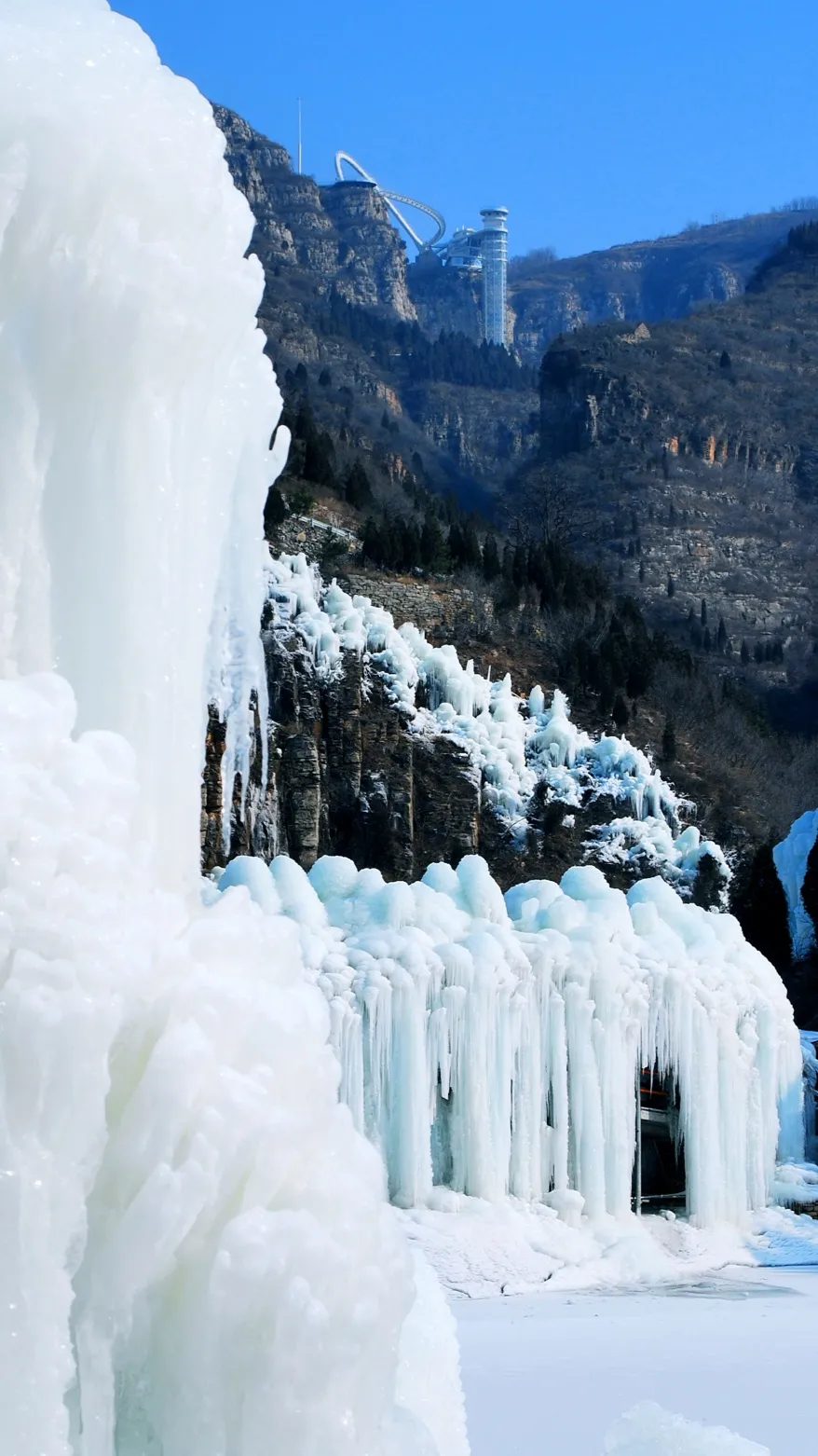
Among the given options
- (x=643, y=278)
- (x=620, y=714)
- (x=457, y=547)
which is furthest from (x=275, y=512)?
(x=643, y=278)

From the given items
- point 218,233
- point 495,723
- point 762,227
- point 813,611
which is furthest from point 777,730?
point 762,227

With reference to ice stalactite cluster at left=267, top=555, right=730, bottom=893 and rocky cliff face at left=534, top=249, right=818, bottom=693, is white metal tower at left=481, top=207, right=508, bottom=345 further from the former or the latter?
ice stalactite cluster at left=267, top=555, right=730, bottom=893

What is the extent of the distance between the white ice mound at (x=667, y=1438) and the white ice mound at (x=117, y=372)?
2566mm

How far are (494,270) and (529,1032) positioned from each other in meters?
126

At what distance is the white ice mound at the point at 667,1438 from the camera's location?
535cm

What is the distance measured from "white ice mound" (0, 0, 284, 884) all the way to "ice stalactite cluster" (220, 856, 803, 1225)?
10945 millimetres

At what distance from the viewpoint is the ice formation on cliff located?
3.59 metres

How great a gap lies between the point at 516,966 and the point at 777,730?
134 ft

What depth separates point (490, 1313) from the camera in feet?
41.8

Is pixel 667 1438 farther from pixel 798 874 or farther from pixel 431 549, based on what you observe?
pixel 431 549

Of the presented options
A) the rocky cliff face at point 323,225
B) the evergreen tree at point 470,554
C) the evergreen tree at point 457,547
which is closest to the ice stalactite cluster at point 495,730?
the evergreen tree at point 457,547

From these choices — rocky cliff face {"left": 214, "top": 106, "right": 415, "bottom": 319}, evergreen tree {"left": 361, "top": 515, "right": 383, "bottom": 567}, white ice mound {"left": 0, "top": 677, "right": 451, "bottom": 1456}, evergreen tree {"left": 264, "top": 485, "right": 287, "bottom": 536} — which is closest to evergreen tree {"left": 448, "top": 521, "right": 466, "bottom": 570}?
evergreen tree {"left": 361, "top": 515, "right": 383, "bottom": 567}

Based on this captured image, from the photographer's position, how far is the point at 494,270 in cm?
13575

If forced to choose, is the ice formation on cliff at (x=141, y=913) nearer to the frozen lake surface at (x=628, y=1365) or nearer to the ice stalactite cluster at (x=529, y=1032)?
the frozen lake surface at (x=628, y=1365)
